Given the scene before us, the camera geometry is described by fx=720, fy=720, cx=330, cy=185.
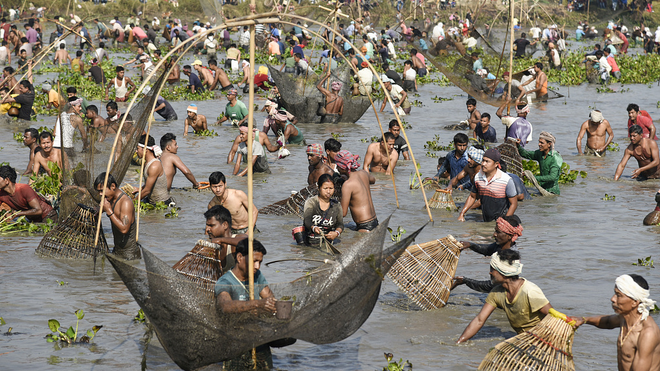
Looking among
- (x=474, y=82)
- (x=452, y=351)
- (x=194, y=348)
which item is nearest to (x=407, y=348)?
(x=452, y=351)

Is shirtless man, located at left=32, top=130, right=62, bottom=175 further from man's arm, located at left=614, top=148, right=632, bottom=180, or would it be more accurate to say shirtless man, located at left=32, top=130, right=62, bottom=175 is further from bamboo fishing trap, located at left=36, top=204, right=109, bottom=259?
man's arm, located at left=614, top=148, right=632, bottom=180

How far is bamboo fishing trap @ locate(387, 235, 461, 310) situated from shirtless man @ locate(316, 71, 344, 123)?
37.5 feet

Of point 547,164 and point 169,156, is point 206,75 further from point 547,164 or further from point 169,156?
point 547,164

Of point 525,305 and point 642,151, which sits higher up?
point 642,151

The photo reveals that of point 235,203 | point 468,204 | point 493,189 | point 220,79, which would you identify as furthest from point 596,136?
point 220,79

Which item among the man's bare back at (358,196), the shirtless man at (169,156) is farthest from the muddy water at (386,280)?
the shirtless man at (169,156)

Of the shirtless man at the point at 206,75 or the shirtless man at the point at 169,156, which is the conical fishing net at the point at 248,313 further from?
the shirtless man at the point at 206,75

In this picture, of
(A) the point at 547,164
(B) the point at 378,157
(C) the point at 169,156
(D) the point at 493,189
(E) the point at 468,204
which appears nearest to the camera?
(D) the point at 493,189

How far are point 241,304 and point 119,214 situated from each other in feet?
11.8

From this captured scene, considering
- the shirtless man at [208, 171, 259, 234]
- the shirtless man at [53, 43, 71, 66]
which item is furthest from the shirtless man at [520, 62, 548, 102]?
the shirtless man at [53, 43, 71, 66]

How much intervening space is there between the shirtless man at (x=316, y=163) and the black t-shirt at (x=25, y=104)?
34.3 feet

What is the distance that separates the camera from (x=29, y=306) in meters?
7.02

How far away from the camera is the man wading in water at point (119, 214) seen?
7742 mm

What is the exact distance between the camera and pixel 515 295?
A: 5.61m
